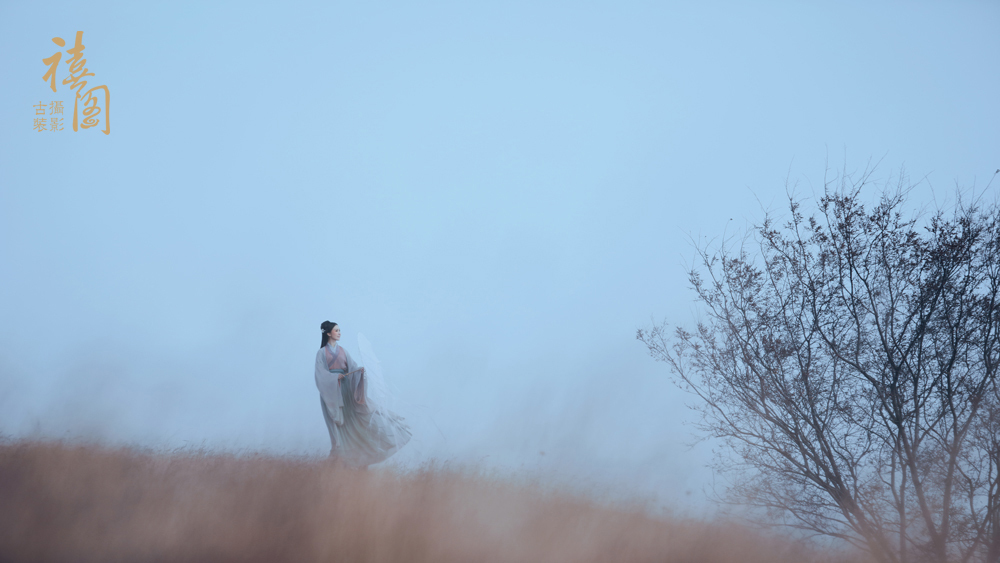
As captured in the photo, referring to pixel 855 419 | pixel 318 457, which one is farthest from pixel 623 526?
pixel 318 457

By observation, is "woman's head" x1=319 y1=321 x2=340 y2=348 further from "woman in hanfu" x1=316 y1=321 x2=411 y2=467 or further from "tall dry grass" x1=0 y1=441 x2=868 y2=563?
"tall dry grass" x1=0 y1=441 x2=868 y2=563

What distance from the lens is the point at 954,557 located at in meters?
2.86

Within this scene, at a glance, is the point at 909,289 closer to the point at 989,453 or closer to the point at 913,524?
the point at 989,453

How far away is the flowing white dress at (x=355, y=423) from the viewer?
3.99m

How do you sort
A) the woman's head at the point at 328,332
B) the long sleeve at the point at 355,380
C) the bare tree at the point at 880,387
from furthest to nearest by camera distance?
1. the woman's head at the point at 328,332
2. the long sleeve at the point at 355,380
3. the bare tree at the point at 880,387

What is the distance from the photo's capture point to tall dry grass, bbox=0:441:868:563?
3639 millimetres

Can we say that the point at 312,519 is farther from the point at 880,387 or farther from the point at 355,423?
the point at 880,387

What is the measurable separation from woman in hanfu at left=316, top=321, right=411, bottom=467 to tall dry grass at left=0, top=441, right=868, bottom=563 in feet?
0.46

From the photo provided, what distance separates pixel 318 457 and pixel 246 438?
0.64 m

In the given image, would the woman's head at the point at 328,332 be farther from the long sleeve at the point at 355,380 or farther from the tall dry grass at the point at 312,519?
the tall dry grass at the point at 312,519

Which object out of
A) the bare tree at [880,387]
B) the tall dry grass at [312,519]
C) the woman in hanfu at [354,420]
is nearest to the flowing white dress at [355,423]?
the woman in hanfu at [354,420]

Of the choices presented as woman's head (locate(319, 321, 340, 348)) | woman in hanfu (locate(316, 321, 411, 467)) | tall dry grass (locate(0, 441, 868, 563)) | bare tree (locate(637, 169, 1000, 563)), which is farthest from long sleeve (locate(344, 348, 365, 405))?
bare tree (locate(637, 169, 1000, 563))

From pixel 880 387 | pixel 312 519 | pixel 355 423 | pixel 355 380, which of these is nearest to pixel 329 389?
pixel 355 380

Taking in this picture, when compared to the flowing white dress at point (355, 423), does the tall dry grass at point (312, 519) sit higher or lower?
lower
